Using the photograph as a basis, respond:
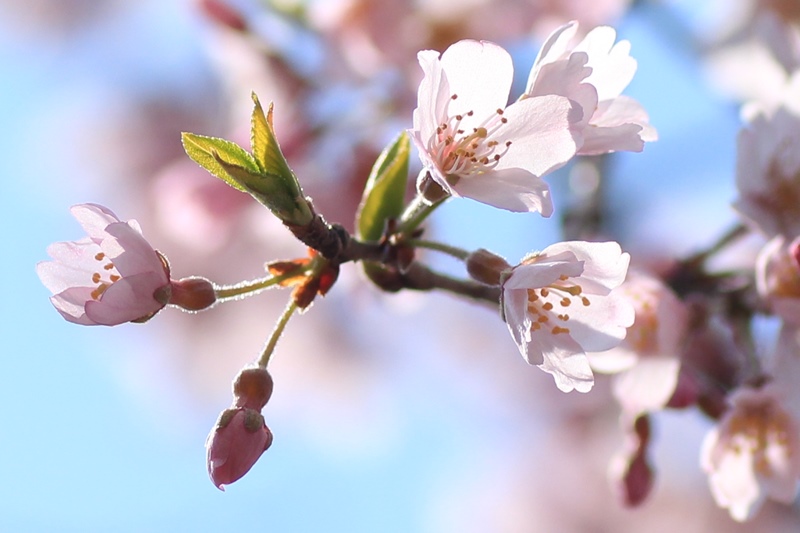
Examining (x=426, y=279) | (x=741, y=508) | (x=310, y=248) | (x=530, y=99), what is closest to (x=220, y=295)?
(x=310, y=248)

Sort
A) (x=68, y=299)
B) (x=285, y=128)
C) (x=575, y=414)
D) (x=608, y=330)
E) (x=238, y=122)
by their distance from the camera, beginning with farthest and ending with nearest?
1. (x=575, y=414)
2. (x=238, y=122)
3. (x=285, y=128)
4. (x=608, y=330)
5. (x=68, y=299)

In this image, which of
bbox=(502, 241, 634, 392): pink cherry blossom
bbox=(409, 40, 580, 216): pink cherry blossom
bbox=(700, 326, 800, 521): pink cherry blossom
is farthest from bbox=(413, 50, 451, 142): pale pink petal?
bbox=(700, 326, 800, 521): pink cherry blossom

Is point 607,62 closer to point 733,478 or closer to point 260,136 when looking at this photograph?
point 260,136

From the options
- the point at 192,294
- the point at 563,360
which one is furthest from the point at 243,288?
the point at 563,360

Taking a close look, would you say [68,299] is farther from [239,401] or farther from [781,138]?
[781,138]

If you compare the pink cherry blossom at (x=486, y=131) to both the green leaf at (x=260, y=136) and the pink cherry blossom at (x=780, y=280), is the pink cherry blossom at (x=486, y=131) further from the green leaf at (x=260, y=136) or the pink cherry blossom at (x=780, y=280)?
the pink cherry blossom at (x=780, y=280)

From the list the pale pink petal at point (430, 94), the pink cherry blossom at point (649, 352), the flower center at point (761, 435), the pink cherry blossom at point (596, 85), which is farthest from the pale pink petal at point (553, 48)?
the flower center at point (761, 435)
